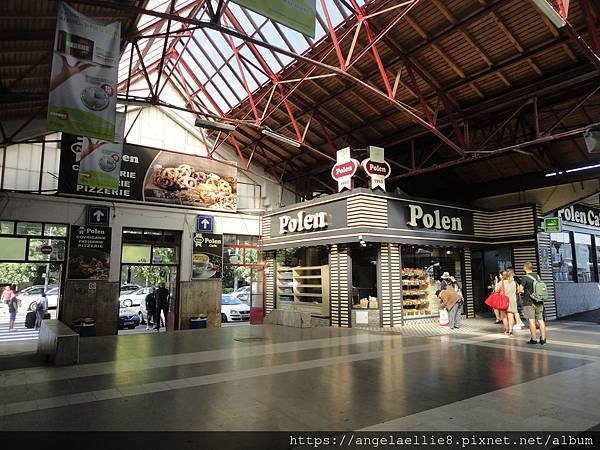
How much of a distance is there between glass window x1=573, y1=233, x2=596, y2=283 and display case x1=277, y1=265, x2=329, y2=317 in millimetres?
10227

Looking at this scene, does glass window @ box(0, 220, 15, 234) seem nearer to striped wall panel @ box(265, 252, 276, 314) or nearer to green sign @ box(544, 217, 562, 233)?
striped wall panel @ box(265, 252, 276, 314)

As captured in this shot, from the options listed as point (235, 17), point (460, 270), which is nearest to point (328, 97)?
point (235, 17)

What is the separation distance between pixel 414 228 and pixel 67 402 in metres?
10.3

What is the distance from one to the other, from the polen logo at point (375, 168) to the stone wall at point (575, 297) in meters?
7.51

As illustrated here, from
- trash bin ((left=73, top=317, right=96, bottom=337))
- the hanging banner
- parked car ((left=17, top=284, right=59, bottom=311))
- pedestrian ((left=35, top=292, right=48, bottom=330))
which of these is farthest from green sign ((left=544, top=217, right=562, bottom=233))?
pedestrian ((left=35, top=292, right=48, bottom=330))

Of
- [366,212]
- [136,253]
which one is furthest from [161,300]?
[366,212]

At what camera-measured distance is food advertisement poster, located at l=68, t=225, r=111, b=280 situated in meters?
12.4

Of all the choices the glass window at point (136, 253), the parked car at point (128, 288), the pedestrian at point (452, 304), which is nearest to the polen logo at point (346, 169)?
the pedestrian at point (452, 304)

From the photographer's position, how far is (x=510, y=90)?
11.2 m

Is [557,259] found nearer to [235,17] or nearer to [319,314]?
[319,314]

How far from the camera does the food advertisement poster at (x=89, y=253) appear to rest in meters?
12.4

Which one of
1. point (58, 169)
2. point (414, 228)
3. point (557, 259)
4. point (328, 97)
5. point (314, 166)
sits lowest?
point (557, 259)

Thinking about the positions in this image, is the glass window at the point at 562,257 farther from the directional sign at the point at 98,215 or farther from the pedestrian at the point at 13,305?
the pedestrian at the point at 13,305

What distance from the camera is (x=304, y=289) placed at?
14.0 metres
